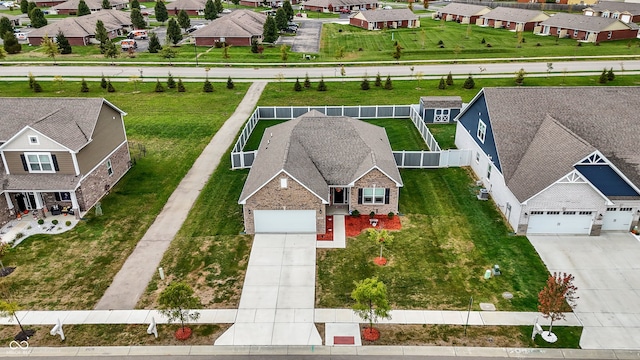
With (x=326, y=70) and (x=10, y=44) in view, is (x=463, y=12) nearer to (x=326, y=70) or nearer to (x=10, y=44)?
(x=326, y=70)

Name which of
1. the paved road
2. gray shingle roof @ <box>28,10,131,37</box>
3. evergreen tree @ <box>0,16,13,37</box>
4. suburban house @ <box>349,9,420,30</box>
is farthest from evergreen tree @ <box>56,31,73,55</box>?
suburban house @ <box>349,9,420,30</box>

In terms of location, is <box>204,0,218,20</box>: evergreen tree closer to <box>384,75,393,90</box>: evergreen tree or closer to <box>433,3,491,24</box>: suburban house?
<box>433,3,491,24</box>: suburban house

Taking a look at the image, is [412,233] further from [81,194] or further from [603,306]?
[81,194]

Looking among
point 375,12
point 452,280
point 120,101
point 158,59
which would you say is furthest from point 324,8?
point 452,280

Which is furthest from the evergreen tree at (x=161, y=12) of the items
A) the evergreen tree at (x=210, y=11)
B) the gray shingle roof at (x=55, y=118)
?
the gray shingle roof at (x=55, y=118)

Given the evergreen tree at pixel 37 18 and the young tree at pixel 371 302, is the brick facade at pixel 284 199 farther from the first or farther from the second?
the evergreen tree at pixel 37 18

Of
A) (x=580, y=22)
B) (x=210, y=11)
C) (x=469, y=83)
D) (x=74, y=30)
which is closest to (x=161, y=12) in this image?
(x=210, y=11)

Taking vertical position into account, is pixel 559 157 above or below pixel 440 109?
above
